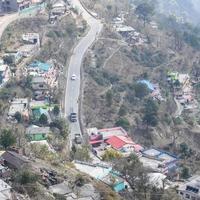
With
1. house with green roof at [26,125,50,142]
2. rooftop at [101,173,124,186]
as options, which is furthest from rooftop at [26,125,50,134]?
rooftop at [101,173,124,186]

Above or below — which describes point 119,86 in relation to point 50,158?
below

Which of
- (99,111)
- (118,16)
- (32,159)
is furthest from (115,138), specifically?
(118,16)

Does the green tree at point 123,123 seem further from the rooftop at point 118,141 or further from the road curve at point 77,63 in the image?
the rooftop at point 118,141

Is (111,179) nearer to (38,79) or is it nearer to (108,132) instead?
(108,132)

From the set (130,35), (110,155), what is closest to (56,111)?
(110,155)

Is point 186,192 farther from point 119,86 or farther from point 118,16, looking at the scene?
point 118,16

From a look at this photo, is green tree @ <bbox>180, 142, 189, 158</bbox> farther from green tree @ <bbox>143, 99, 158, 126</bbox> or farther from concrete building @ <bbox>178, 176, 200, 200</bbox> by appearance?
concrete building @ <bbox>178, 176, 200, 200</bbox>

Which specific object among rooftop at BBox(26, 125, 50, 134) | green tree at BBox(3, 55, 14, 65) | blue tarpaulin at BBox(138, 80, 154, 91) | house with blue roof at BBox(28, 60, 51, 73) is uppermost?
green tree at BBox(3, 55, 14, 65)
